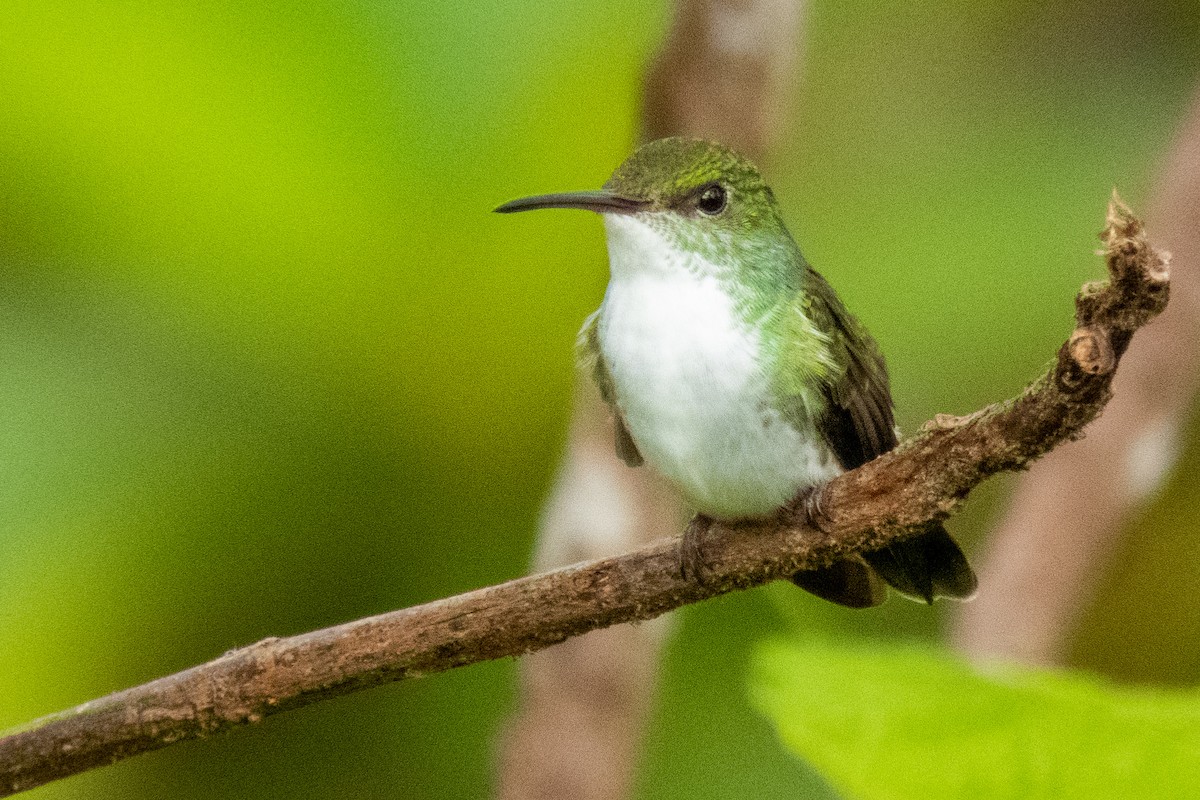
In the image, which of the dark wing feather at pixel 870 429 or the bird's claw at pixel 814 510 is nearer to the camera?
the bird's claw at pixel 814 510

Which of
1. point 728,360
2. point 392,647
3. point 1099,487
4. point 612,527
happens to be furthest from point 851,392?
point 1099,487

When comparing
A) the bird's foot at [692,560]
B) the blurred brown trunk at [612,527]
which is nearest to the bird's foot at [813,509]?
the bird's foot at [692,560]

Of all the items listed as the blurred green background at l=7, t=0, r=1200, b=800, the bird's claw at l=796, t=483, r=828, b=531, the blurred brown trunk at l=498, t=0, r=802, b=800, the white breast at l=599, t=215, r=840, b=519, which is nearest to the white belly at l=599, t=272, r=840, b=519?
Answer: the white breast at l=599, t=215, r=840, b=519

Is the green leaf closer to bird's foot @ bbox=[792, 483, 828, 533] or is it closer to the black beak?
bird's foot @ bbox=[792, 483, 828, 533]

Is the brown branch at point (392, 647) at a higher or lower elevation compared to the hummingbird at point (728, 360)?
lower

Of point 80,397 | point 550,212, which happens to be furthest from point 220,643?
point 550,212

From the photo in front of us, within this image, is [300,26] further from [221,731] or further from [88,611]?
[221,731]

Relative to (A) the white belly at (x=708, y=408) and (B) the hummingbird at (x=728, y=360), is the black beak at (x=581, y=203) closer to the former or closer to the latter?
→ (B) the hummingbird at (x=728, y=360)
